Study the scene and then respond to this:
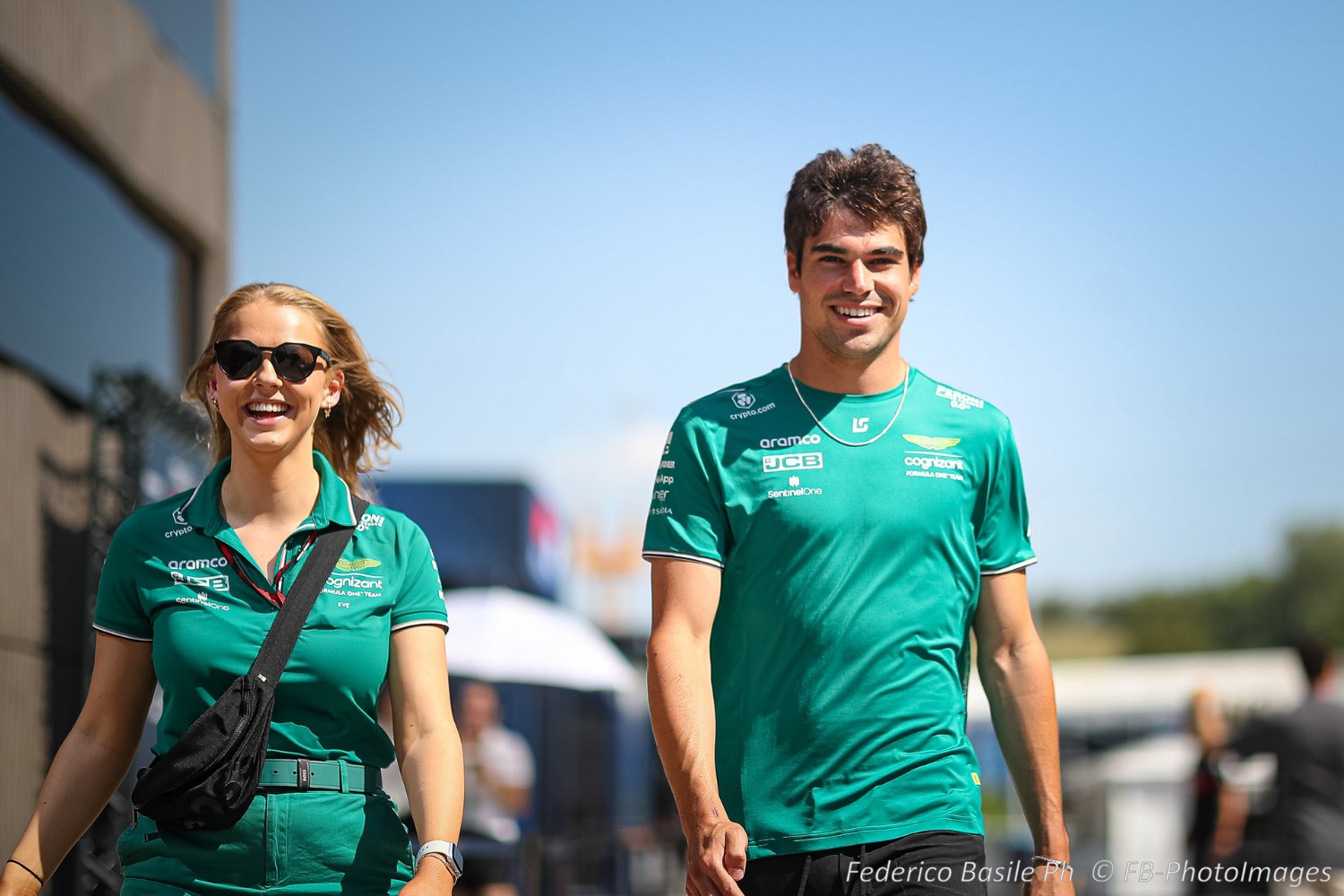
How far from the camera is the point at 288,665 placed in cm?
337

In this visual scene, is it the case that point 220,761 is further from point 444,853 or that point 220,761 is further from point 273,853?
point 444,853

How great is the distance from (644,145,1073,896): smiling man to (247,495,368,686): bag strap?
818mm

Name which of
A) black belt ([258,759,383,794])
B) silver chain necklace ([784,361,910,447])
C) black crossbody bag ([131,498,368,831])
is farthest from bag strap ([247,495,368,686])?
silver chain necklace ([784,361,910,447])

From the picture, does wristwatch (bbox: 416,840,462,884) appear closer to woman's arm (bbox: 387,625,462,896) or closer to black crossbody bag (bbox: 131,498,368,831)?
woman's arm (bbox: 387,625,462,896)

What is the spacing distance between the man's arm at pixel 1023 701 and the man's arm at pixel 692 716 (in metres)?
0.77

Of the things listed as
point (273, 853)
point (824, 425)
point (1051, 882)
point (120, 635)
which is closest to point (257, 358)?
point (120, 635)

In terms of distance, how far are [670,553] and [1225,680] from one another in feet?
111

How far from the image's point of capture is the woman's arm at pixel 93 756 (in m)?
3.43

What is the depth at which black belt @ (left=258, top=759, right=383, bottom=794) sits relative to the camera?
3.32 metres

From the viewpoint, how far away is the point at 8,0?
10.8 m

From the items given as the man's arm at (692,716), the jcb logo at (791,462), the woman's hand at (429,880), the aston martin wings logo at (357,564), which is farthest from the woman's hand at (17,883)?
the jcb logo at (791,462)

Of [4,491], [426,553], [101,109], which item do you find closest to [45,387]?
[4,491]

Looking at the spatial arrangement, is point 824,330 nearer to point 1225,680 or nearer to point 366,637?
point 366,637

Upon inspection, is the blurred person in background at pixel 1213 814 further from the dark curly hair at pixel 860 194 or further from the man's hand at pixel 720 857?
the man's hand at pixel 720 857
